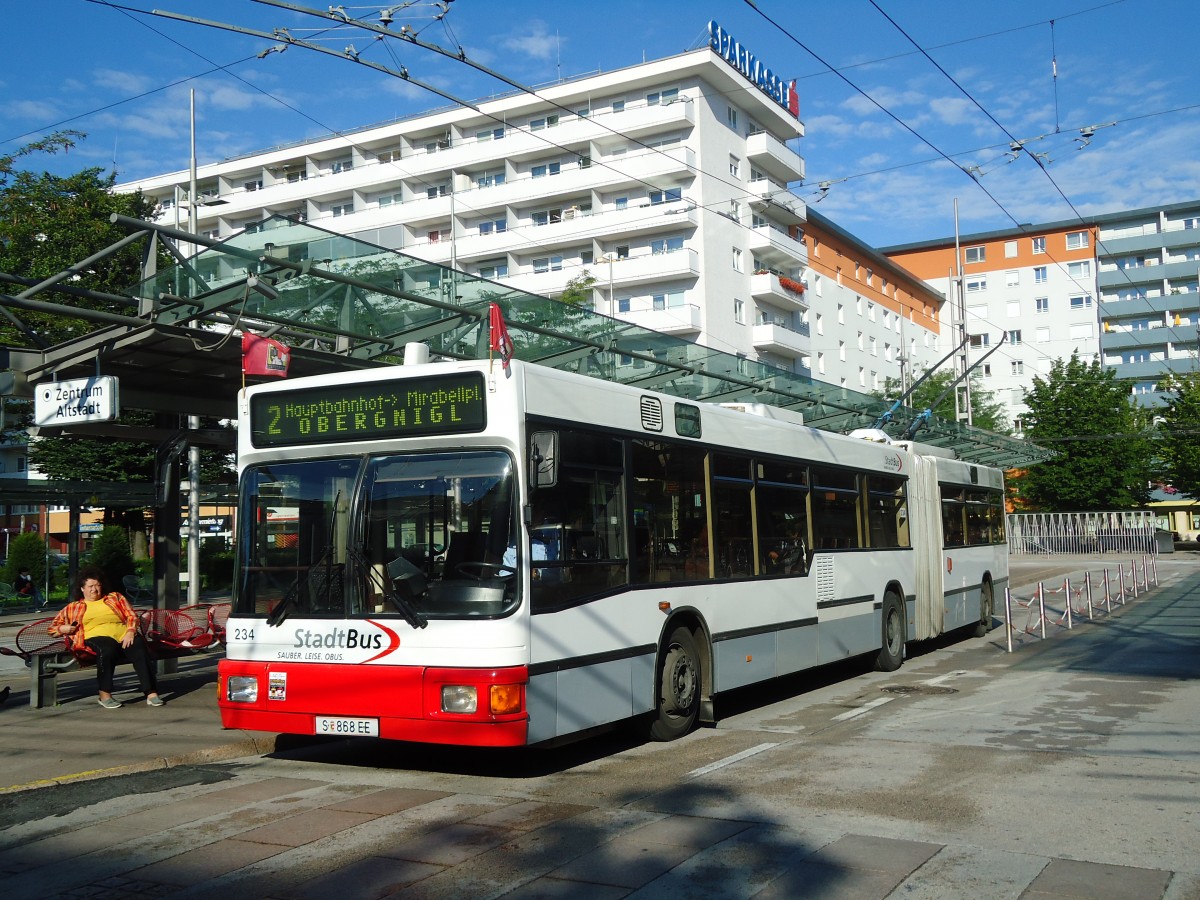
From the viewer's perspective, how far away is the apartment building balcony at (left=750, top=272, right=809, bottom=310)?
188ft

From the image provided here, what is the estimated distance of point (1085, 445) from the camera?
216 ft

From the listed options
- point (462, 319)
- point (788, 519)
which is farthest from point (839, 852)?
point (462, 319)

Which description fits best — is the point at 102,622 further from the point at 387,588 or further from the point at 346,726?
the point at 387,588

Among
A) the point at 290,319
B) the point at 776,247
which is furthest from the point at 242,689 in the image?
the point at 776,247

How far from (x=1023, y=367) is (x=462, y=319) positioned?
269 ft

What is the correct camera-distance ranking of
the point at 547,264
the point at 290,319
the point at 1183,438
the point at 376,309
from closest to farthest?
1. the point at 290,319
2. the point at 376,309
3. the point at 547,264
4. the point at 1183,438

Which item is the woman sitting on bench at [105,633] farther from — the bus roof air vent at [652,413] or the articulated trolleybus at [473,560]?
the bus roof air vent at [652,413]

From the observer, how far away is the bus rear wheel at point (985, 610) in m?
19.5

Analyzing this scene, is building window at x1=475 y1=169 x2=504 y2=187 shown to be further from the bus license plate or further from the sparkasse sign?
the bus license plate

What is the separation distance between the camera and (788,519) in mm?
12023

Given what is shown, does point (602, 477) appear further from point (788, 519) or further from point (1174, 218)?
point (1174, 218)

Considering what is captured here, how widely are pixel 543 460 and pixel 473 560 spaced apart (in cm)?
81

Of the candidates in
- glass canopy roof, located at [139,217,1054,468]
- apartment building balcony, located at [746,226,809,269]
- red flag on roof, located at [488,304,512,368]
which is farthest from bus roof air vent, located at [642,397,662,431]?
apartment building balcony, located at [746,226,809,269]

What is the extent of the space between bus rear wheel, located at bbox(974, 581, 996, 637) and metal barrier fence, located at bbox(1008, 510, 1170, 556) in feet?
132
